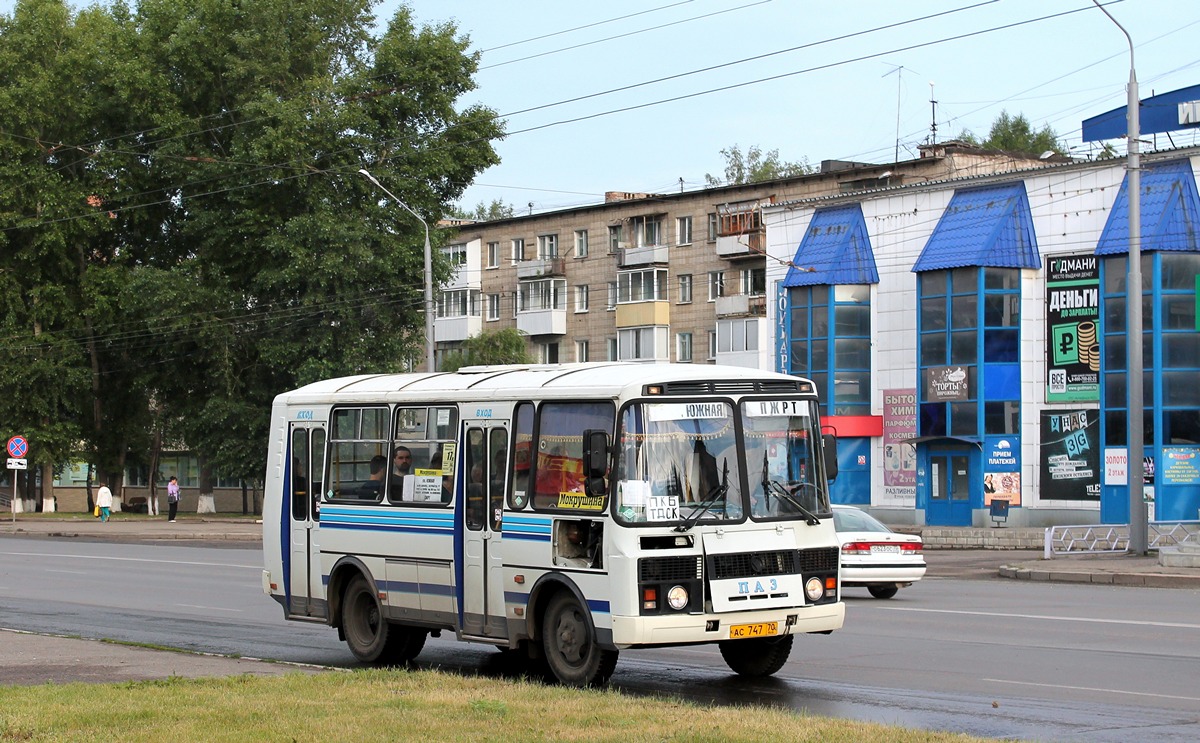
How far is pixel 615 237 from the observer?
229 feet

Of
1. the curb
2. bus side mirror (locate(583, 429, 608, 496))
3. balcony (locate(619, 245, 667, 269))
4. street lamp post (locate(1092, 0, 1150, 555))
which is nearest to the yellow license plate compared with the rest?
bus side mirror (locate(583, 429, 608, 496))

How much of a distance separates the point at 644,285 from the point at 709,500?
56.0m

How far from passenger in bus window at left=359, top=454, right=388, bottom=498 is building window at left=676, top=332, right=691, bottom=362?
174 ft

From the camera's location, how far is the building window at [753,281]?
210 ft

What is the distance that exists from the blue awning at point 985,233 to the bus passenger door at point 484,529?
3196 centimetres

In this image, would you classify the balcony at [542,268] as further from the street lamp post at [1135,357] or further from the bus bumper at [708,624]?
the bus bumper at [708,624]

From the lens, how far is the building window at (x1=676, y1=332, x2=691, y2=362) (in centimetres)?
6688

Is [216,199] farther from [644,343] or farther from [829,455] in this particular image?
[829,455]

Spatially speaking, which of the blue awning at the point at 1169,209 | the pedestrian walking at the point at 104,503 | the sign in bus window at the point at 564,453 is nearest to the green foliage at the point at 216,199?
the pedestrian walking at the point at 104,503

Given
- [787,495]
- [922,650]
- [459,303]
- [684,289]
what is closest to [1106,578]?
[922,650]

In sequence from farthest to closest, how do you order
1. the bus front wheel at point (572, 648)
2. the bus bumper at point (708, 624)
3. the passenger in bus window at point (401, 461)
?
1. the passenger in bus window at point (401, 461)
2. the bus front wheel at point (572, 648)
3. the bus bumper at point (708, 624)

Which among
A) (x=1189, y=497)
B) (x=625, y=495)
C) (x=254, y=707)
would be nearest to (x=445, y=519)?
(x=625, y=495)

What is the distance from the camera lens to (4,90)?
5641cm

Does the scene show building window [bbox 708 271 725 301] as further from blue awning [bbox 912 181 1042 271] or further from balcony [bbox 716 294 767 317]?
blue awning [bbox 912 181 1042 271]
